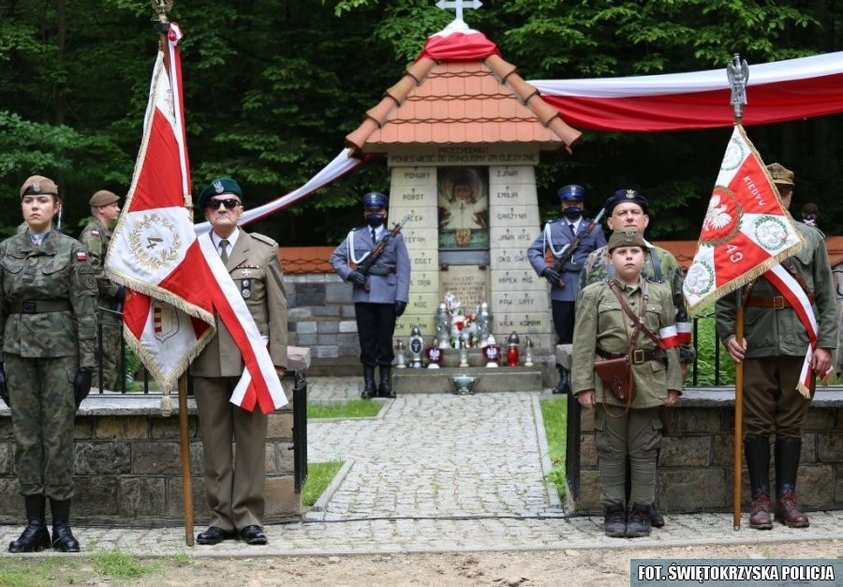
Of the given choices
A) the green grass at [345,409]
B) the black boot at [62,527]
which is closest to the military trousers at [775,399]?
the black boot at [62,527]

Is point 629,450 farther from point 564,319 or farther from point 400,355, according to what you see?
point 400,355

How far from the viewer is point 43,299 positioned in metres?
7.24

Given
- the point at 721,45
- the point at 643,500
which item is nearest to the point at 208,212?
the point at 643,500

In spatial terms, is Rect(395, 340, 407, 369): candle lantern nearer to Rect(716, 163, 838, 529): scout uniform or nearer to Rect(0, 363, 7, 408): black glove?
Rect(716, 163, 838, 529): scout uniform

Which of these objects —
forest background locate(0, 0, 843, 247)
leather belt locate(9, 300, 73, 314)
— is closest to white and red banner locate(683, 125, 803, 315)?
leather belt locate(9, 300, 73, 314)

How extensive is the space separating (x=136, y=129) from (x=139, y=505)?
12922 millimetres

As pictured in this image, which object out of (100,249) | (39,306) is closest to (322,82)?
(100,249)

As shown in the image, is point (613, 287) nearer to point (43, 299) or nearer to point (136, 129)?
point (43, 299)

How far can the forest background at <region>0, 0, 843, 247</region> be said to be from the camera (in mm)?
18547

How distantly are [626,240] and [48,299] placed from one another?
318 cm

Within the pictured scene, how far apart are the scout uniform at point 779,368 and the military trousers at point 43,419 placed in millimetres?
3744

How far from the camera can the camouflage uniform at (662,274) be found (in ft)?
25.2

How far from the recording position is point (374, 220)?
45.3ft

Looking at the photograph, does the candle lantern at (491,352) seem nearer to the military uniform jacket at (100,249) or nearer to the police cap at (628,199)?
the military uniform jacket at (100,249)
